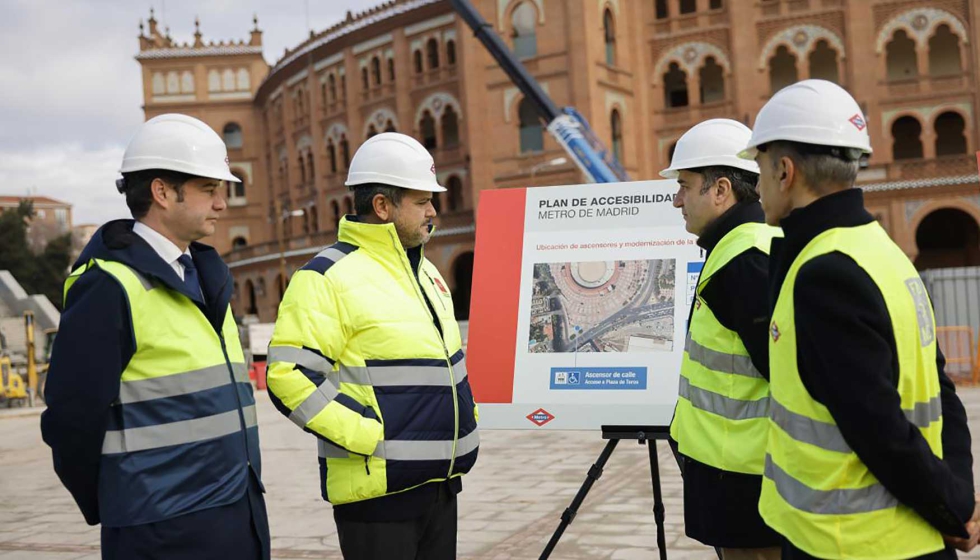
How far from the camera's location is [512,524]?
24.0 feet

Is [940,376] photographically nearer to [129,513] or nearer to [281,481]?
[129,513]

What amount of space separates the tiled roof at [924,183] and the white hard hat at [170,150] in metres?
34.1

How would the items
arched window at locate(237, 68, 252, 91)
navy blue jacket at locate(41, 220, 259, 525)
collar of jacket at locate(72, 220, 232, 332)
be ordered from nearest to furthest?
navy blue jacket at locate(41, 220, 259, 525) < collar of jacket at locate(72, 220, 232, 332) < arched window at locate(237, 68, 252, 91)

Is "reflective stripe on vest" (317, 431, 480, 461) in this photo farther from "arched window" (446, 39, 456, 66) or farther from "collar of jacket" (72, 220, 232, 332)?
"arched window" (446, 39, 456, 66)

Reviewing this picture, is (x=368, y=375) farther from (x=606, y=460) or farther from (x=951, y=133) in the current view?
(x=951, y=133)

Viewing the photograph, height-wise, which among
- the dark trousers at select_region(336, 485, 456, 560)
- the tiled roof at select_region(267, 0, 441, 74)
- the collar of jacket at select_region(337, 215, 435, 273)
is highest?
the tiled roof at select_region(267, 0, 441, 74)

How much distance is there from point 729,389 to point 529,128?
3412 cm

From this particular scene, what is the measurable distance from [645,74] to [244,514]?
37.2m

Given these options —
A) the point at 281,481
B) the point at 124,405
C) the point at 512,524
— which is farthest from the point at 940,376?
the point at 281,481

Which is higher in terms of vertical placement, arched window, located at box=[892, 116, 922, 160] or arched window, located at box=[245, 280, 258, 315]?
arched window, located at box=[892, 116, 922, 160]

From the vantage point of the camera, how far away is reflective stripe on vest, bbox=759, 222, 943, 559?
2.27m

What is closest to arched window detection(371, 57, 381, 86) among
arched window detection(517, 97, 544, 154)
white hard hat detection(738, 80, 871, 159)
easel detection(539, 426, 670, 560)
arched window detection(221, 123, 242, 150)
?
arched window detection(517, 97, 544, 154)

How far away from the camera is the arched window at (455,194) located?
137 ft

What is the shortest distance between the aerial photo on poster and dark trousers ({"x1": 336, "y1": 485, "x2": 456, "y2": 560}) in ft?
6.13
